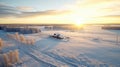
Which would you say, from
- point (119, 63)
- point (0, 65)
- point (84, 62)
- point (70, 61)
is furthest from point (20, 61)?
point (119, 63)

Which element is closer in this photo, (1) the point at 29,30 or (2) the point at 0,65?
(2) the point at 0,65

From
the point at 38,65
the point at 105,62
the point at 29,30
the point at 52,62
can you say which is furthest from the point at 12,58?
the point at 29,30

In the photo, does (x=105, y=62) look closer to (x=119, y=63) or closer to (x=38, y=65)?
(x=119, y=63)

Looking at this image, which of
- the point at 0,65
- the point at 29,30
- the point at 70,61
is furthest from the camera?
the point at 29,30

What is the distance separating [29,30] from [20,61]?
31.6m

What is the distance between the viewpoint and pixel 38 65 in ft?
34.0

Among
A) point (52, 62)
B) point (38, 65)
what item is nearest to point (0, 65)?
point (38, 65)

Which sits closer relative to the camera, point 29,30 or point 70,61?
point 70,61

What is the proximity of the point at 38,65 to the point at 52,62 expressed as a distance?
1159mm

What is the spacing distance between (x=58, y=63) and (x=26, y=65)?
2.37 metres

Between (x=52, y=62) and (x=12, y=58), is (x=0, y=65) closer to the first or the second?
(x=12, y=58)

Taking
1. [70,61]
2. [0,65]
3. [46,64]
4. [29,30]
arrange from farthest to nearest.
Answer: [29,30] < [70,61] < [46,64] < [0,65]

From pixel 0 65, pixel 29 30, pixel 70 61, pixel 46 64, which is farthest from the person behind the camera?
pixel 29 30

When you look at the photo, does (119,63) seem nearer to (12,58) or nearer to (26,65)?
(26,65)
